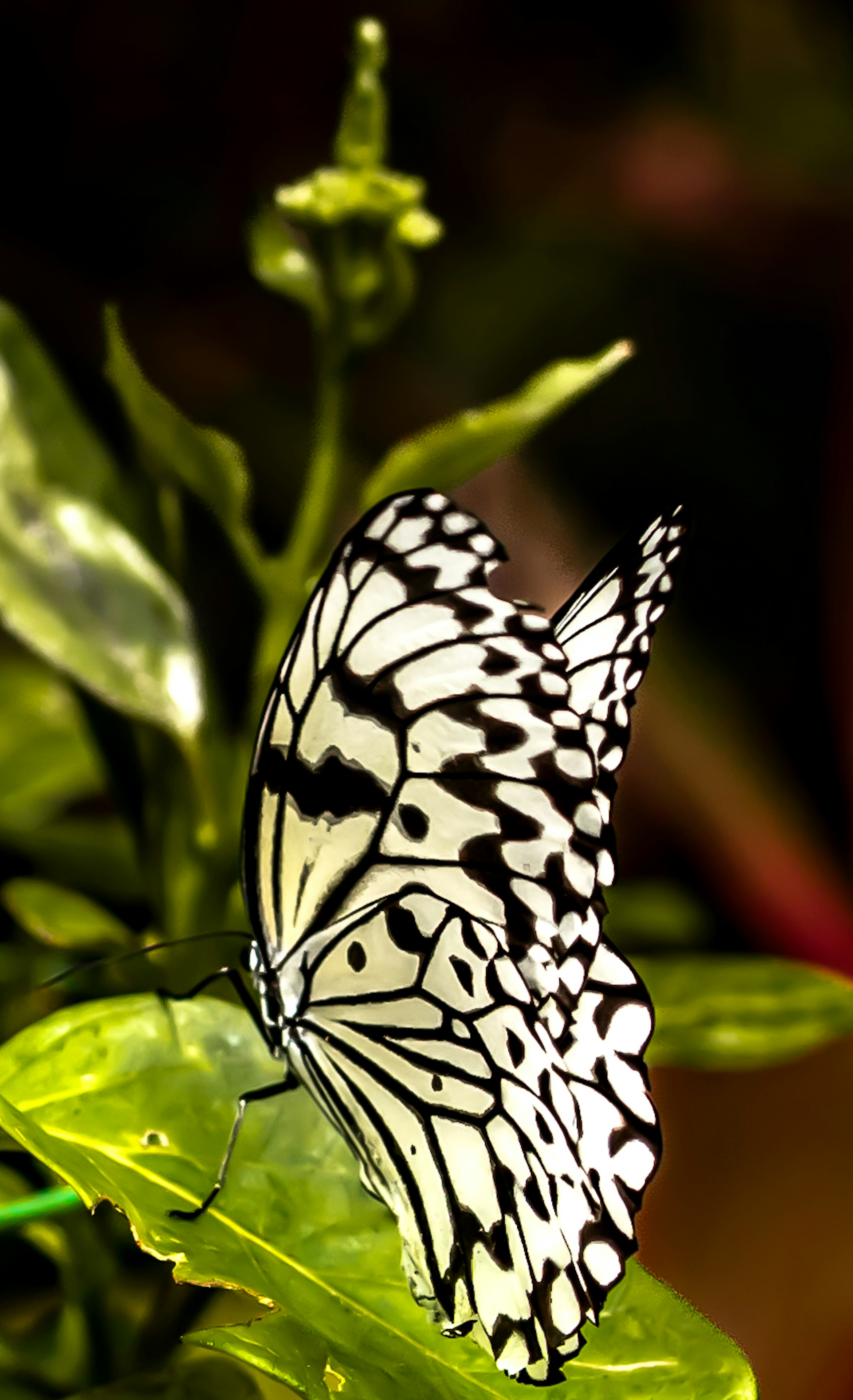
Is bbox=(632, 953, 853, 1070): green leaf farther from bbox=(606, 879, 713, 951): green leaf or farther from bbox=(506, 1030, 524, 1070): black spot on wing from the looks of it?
bbox=(506, 1030, 524, 1070): black spot on wing

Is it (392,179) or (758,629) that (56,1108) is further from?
(758,629)

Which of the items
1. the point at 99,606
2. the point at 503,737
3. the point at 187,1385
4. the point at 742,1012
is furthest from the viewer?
the point at 742,1012

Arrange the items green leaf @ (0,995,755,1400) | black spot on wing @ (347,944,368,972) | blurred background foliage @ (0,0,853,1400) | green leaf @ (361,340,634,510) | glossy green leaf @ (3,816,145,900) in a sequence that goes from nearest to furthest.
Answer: green leaf @ (0,995,755,1400) < black spot on wing @ (347,944,368,972) < green leaf @ (361,340,634,510) < glossy green leaf @ (3,816,145,900) < blurred background foliage @ (0,0,853,1400)

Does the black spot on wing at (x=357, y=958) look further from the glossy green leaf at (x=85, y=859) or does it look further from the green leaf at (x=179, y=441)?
the glossy green leaf at (x=85, y=859)

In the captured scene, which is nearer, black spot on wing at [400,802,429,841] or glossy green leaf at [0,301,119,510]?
black spot on wing at [400,802,429,841]

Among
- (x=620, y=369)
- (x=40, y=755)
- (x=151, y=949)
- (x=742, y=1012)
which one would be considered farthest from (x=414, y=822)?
(x=620, y=369)

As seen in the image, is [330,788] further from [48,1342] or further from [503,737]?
[48,1342]

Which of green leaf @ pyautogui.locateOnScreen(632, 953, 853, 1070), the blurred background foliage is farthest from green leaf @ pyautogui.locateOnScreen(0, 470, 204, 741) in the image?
green leaf @ pyautogui.locateOnScreen(632, 953, 853, 1070)

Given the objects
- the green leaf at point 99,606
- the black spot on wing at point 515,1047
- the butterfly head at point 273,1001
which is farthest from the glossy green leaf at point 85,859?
the black spot on wing at point 515,1047
